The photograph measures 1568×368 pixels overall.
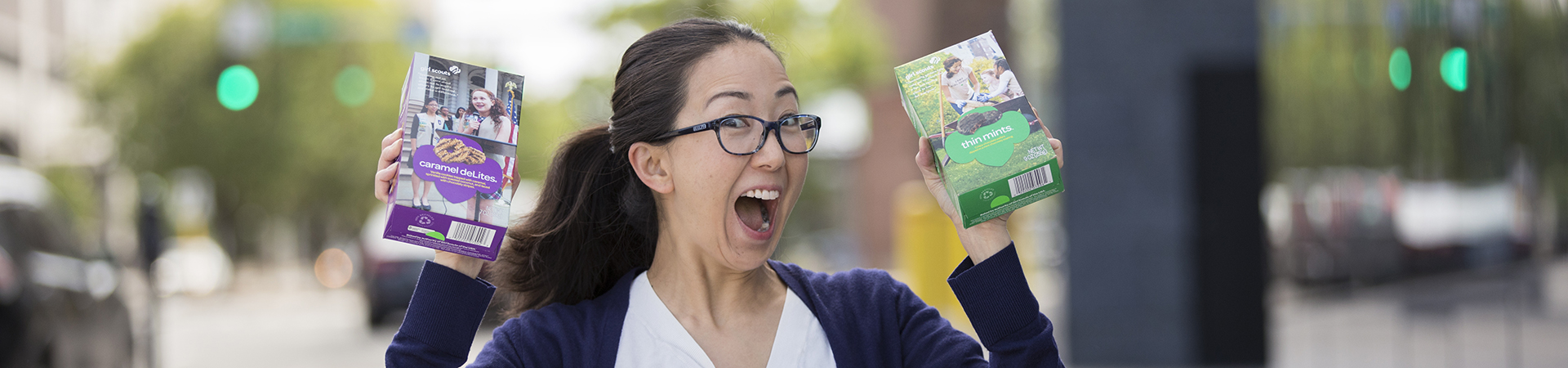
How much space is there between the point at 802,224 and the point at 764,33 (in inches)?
2134

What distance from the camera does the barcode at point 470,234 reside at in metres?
2.15

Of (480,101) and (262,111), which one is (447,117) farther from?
(262,111)

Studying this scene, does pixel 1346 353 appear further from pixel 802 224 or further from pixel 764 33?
pixel 802 224

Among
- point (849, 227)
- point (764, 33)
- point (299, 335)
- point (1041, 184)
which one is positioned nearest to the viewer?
point (1041, 184)

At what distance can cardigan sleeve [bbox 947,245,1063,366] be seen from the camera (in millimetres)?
2145

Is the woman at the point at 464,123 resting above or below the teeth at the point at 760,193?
above

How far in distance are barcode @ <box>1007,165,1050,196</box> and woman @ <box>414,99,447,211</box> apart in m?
0.98

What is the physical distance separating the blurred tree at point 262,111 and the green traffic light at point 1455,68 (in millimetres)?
24245

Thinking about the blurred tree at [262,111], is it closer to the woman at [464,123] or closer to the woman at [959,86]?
the woman at [464,123]

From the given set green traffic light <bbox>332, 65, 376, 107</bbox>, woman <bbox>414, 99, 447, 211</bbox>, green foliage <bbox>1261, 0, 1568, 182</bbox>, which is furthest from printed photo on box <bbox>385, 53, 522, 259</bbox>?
green traffic light <bbox>332, 65, 376, 107</bbox>

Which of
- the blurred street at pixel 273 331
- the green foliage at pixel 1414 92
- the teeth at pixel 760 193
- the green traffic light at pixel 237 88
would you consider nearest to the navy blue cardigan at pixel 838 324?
the teeth at pixel 760 193

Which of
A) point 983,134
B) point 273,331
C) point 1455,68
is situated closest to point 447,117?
point 983,134

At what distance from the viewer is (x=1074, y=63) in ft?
26.3

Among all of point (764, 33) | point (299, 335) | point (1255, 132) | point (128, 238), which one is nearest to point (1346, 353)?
point (1255, 132)
